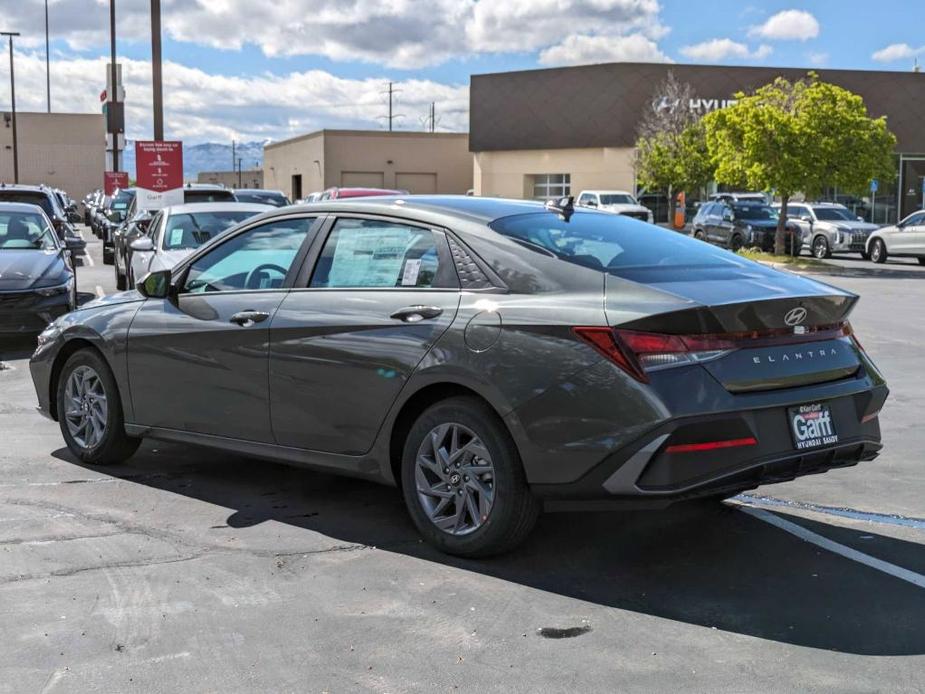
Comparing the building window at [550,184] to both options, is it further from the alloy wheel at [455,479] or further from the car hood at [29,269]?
the alloy wheel at [455,479]

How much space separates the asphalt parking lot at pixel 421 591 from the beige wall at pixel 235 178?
11326cm

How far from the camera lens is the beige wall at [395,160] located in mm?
73625

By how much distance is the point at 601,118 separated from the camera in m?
55.8

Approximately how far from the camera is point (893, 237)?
30.4 m

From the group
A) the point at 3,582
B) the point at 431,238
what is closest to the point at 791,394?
the point at 431,238

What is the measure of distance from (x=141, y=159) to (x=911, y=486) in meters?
18.1

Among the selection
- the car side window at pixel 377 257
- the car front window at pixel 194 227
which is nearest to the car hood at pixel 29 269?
the car front window at pixel 194 227

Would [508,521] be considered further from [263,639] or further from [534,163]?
[534,163]

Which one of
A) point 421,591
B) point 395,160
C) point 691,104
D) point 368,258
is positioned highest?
point 691,104

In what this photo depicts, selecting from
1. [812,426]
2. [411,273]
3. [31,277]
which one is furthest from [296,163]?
[812,426]

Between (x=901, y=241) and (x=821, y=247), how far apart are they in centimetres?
295

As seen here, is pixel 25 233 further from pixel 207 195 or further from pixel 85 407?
pixel 85 407

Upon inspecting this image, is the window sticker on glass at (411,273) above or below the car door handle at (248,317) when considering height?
above

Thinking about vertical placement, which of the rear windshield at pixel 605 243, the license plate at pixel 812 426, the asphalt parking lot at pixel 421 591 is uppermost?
the rear windshield at pixel 605 243
